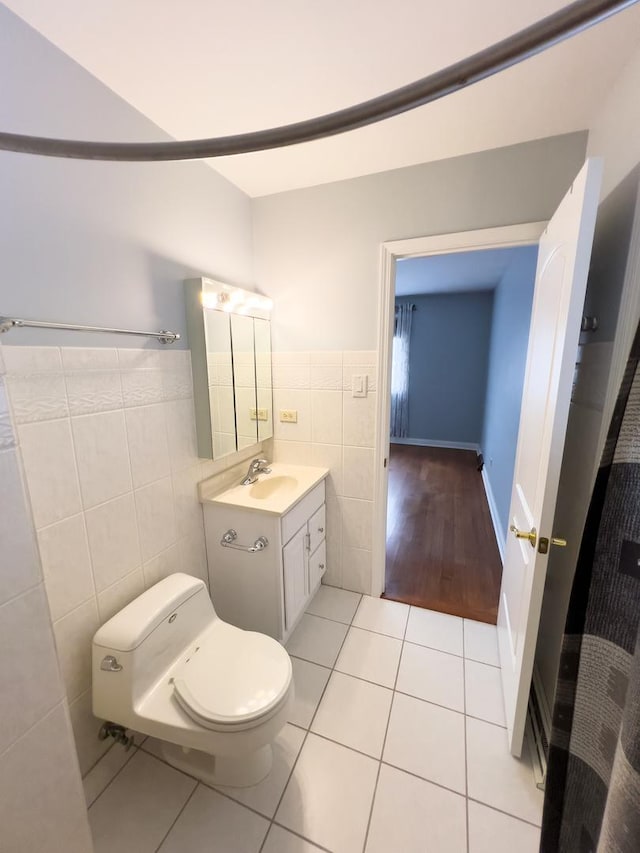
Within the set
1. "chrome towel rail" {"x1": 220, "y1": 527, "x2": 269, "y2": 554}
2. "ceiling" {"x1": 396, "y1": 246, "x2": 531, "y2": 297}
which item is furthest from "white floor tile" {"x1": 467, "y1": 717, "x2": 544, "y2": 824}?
"ceiling" {"x1": 396, "y1": 246, "x2": 531, "y2": 297}

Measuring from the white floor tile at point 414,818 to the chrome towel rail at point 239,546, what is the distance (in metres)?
0.91

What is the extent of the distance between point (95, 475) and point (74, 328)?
474mm

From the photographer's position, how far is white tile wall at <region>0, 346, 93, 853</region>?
2.11 feet

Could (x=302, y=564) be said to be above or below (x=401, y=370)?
below

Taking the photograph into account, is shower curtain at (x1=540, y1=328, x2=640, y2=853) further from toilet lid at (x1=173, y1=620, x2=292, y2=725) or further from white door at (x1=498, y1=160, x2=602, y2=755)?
toilet lid at (x1=173, y1=620, x2=292, y2=725)

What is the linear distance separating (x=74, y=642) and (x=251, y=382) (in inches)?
50.3

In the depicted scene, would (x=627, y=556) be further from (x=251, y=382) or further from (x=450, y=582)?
(x=450, y=582)

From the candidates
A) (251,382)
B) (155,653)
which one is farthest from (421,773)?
(251,382)

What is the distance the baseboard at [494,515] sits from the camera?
102 inches

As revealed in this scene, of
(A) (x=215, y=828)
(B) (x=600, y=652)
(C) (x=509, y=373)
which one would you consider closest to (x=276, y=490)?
(A) (x=215, y=828)

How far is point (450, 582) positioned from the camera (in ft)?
7.30

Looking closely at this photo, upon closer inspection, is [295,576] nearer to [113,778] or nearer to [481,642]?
[113,778]

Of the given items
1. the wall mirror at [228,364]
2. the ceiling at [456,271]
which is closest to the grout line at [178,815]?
the wall mirror at [228,364]

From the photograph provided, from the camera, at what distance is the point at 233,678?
3.72 ft
